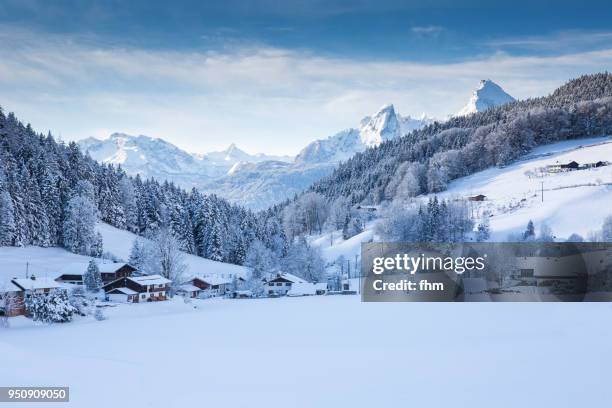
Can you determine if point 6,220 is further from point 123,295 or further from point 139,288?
point 139,288

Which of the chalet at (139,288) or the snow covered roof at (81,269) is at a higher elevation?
the snow covered roof at (81,269)

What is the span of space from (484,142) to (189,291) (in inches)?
4667

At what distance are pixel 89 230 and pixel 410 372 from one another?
69.0 m

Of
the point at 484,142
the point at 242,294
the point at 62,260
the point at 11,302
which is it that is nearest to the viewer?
the point at 11,302

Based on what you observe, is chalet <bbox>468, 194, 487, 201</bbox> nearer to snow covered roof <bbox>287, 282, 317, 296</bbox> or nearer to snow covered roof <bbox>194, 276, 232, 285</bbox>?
snow covered roof <bbox>287, 282, 317, 296</bbox>

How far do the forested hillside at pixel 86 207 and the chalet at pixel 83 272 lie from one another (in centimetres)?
1255

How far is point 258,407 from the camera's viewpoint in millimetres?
11250

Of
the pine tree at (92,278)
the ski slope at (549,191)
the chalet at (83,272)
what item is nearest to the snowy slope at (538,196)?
the ski slope at (549,191)

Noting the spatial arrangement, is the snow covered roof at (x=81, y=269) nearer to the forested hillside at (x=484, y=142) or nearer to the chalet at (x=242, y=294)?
the chalet at (x=242, y=294)

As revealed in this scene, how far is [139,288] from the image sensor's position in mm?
51469

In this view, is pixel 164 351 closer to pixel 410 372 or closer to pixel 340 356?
pixel 340 356

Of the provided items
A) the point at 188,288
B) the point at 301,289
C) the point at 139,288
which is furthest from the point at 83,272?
the point at 301,289

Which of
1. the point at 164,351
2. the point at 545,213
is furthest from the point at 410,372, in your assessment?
the point at 545,213

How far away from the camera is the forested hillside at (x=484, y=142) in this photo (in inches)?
5659
